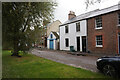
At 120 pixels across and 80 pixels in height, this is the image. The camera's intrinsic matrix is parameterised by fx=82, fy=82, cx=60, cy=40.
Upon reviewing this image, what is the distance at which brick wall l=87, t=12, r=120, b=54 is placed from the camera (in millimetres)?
11461

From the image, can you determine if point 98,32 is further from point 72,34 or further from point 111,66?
point 111,66

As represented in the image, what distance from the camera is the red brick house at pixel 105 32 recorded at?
37.3 feet

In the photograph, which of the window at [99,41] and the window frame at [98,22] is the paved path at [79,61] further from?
the window frame at [98,22]

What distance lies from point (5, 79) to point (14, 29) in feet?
20.0

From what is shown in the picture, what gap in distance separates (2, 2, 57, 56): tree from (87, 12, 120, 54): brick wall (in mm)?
8554

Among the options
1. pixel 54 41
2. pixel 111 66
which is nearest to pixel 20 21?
pixel 111 66

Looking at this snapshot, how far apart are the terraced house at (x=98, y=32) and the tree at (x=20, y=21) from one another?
8215 mm

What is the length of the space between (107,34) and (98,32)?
1429mm

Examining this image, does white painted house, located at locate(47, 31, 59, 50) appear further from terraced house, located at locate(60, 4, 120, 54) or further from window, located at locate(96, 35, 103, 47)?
window, located at locate(96, 35, 103, 47)

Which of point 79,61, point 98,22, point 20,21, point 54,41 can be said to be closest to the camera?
point 79,61

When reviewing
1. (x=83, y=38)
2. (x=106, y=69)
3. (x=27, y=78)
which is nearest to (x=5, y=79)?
(x=27, y=78)

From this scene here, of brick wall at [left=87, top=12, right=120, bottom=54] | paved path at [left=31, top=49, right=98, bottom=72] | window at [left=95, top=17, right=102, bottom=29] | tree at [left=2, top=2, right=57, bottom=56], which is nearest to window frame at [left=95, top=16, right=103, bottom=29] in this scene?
window at [left=95, top=17, right=102, bottom=29]

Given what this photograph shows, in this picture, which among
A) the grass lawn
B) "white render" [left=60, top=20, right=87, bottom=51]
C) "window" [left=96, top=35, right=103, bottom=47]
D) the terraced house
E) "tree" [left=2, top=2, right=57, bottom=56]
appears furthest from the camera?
"white render" [left=60, top=20, right=87, bottom=51]

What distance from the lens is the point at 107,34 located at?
12266mm
